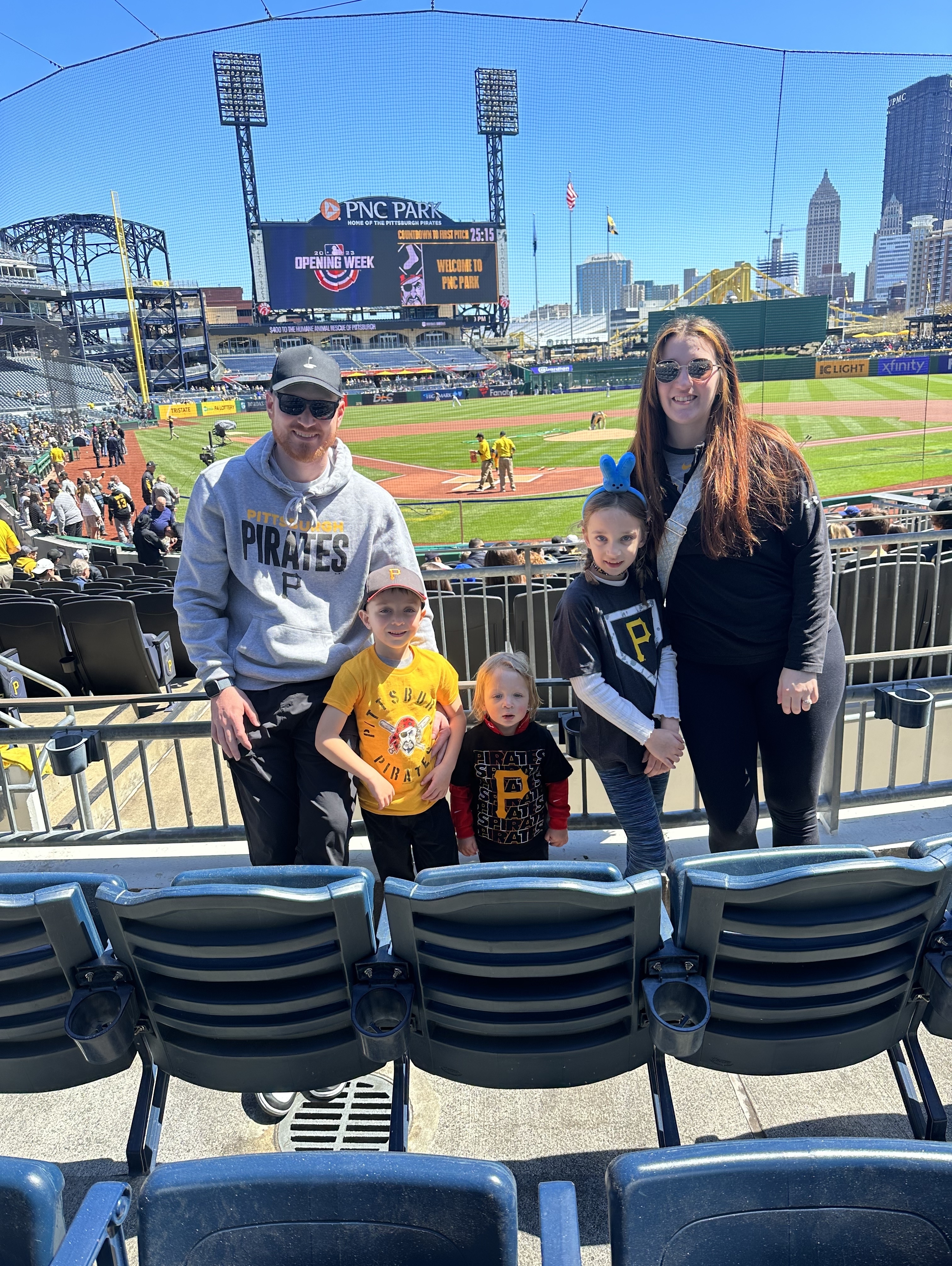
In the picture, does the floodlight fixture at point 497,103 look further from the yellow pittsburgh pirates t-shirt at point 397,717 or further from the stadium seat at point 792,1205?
the stadium seat at point 792,1205

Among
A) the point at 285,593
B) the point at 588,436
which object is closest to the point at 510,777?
the point at 285,593

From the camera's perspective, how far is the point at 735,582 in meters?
2.18

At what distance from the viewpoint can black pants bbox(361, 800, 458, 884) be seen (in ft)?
7.97

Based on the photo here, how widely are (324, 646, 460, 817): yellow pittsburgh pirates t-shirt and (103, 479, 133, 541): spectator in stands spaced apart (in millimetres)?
17996

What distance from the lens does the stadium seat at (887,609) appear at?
593cm

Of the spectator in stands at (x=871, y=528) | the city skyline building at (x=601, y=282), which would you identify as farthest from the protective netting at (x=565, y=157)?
the spectator in stands at (x=871, y=528)

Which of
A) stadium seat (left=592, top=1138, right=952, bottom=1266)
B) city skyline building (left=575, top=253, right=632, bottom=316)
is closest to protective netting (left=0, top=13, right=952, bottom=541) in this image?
city skyline building (left=575, top=253, right=632, bottom=316)

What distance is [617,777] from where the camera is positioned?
2.38 meters

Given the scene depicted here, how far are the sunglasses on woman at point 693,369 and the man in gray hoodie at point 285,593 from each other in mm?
866

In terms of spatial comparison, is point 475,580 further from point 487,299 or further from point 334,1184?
point 487,299

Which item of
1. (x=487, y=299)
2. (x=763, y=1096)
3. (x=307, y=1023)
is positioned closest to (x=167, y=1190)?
(x=307, y=1023)

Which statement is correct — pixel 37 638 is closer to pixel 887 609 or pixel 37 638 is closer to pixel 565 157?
pixel 887 609

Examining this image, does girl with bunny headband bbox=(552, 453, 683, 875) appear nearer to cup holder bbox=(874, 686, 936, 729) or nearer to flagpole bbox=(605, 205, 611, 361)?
cup holder bbox=(874, 686, 936, 729)

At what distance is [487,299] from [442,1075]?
2471 inches
